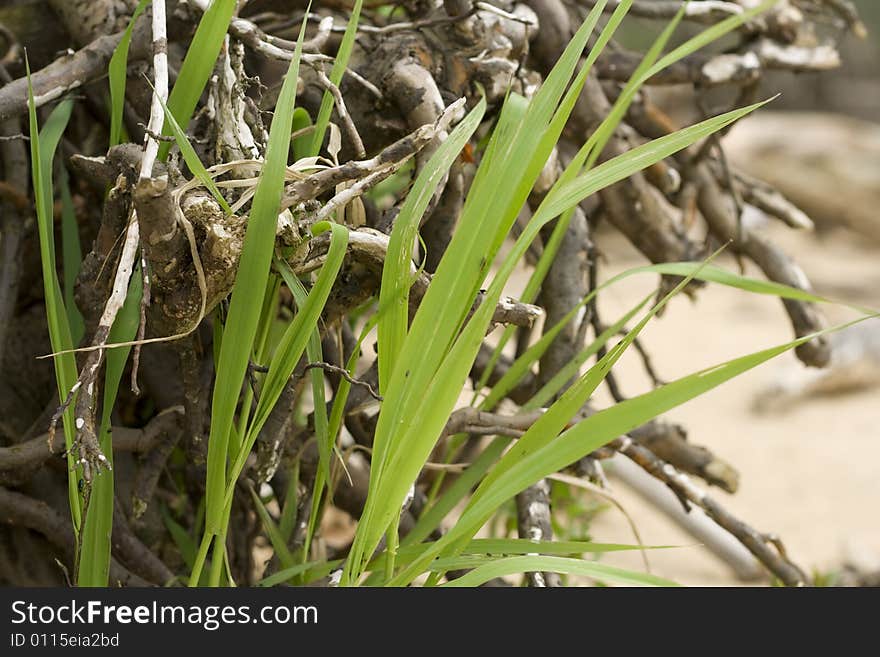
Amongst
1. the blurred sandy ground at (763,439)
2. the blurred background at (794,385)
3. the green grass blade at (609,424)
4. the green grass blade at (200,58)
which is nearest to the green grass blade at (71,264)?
the green grass blade at (200,58)

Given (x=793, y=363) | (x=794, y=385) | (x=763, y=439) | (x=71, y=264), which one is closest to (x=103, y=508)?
→ (x=71, y=264)

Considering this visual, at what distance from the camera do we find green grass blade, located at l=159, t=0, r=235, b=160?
88cm

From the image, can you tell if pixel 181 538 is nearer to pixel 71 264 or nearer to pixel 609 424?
pixel 71 264

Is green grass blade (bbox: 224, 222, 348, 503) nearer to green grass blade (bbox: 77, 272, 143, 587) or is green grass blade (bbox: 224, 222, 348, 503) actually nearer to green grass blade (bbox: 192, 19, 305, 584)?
green grass blade (bbox: 192, 19, 305, 584)

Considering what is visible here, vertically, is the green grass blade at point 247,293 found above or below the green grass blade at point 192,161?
below

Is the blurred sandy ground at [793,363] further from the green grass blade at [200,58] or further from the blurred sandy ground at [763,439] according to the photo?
the green grass blade at [200,58]

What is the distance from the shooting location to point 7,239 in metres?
1.28

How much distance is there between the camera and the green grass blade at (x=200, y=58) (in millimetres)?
883

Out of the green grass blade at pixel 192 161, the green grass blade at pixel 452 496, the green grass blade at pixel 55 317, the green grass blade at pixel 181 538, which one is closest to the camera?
the green grass blade at pixel 192 161

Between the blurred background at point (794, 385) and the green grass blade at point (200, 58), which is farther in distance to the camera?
the blurred background at point (794, 385)

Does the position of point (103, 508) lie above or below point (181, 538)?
below

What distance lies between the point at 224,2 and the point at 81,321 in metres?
0.44

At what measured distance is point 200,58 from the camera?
90 centimetres

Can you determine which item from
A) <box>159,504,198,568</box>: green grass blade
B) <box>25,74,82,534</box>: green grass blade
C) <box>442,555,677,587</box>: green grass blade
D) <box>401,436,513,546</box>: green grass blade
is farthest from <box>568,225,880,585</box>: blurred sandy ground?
<box>25,74,82,534</box>: green grass blade
